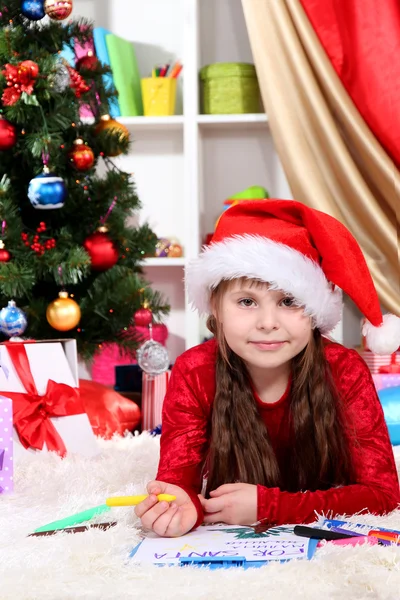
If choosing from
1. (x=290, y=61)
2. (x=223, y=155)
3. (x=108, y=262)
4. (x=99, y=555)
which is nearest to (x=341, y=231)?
(x=99, y=555)

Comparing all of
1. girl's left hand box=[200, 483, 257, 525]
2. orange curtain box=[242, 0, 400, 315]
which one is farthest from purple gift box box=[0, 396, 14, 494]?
orange curtain box=[242, 0, 400, 315]

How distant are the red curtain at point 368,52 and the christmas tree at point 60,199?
0.71 metres

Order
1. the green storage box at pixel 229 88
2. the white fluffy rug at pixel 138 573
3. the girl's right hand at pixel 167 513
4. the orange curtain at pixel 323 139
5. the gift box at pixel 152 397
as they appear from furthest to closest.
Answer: the green storage box at pixel 229 88 < the orange curtain at pixel 323 139 < the gift box at pixel 152 397 < the girl's right hand at pixel 167 513 < the white fluffy rug at pixel 138 573

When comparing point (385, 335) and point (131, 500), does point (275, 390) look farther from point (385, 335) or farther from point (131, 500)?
point (131, 500)

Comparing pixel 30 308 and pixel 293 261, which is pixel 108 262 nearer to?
pixel 30 308

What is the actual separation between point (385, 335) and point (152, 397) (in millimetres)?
935

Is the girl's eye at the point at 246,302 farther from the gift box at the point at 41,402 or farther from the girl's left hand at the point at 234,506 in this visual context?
the gift box at the point at 41,402

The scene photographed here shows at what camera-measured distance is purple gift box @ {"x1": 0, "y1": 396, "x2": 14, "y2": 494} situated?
4.19 feet

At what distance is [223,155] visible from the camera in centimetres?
269

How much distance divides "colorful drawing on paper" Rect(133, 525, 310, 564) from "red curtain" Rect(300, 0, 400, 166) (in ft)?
5.16

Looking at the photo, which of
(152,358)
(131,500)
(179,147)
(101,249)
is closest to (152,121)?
(179,147)

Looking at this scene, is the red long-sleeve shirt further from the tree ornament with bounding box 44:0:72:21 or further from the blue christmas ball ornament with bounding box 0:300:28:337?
the tree ornament with bounding box 44:0:72:21

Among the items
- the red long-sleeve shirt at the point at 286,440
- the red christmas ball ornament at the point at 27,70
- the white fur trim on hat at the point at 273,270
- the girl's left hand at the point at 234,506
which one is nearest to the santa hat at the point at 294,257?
the white fur trim on hat at the point at 273,270

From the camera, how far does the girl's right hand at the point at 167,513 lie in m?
0.98
